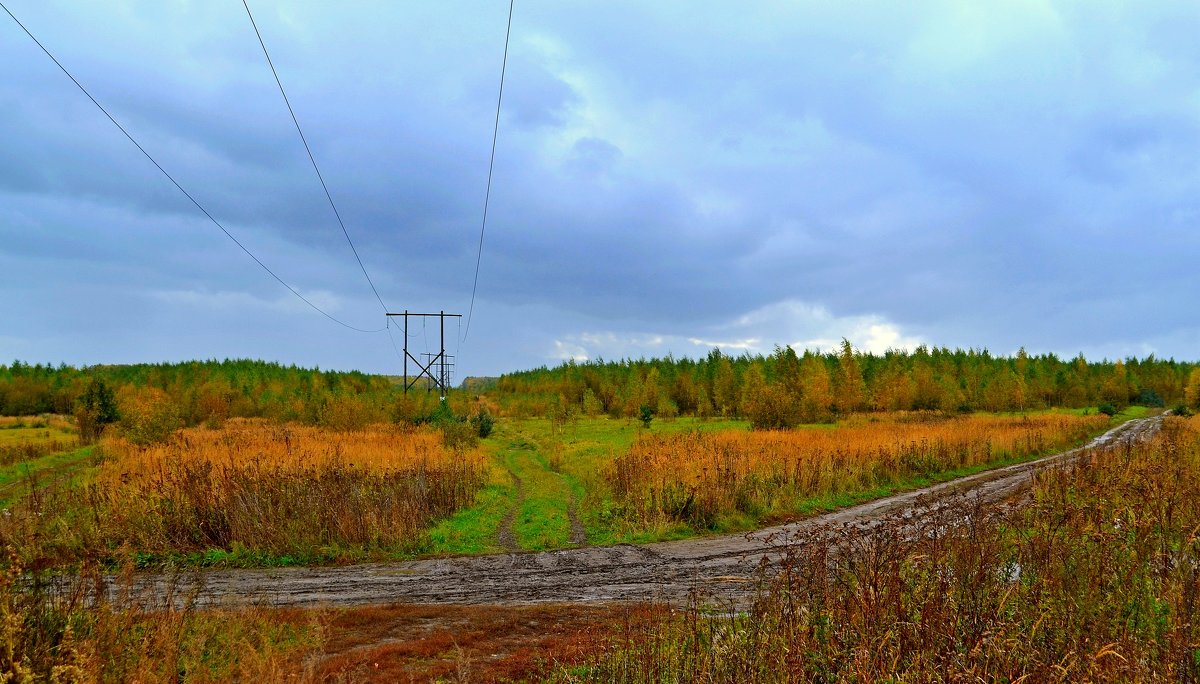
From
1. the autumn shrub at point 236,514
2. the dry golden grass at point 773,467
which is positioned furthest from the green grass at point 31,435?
the dry golden grass at point 773,467

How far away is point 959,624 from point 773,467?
13.6m

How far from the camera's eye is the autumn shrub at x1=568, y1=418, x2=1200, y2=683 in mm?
4004

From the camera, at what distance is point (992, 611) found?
16.4ft

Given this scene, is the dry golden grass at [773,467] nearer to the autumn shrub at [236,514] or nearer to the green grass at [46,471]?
the autumn shrub at [236,514]

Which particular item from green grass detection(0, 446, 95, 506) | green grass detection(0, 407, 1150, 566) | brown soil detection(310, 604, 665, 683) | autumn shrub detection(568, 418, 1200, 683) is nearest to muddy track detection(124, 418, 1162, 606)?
brown soil detection(310, 604, 665, 683)

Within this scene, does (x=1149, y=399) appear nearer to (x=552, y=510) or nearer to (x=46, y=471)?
(x=552, y=510)

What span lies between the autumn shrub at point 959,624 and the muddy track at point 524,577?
5.77ft

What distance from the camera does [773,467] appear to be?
18.0m

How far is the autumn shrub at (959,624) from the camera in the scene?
4.00 m

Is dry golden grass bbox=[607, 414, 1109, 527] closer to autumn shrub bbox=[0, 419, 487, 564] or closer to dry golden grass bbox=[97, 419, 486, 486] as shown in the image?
autumn shrub bbox=[0, 419, 487, 564]

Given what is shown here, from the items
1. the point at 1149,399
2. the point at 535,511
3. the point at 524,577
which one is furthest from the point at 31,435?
the point at 1149,399

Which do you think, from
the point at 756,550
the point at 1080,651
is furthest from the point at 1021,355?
the point at 1080,651

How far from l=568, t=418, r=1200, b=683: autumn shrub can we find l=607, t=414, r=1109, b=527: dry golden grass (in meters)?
8.35

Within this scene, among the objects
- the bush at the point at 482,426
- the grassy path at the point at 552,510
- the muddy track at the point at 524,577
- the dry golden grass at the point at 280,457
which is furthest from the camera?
the bush at the point at 482,426
